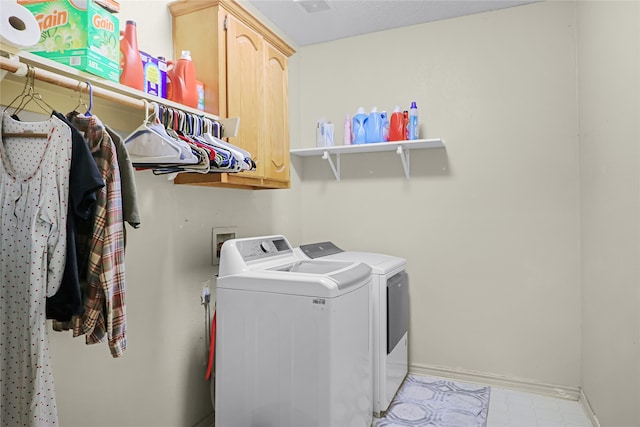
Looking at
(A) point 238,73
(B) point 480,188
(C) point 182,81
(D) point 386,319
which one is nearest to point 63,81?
(C) point 182,81

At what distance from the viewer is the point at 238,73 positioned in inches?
79.7

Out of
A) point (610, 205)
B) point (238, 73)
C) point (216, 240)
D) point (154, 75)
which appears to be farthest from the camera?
point (216, 240)

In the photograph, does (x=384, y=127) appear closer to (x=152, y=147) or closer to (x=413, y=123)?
(x=413, y=123)

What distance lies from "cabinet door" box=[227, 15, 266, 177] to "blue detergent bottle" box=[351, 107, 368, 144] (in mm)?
894

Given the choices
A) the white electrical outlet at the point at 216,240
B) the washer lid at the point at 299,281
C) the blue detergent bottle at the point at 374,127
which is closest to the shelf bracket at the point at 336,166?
the blue detergent bottle at the point at 374,127

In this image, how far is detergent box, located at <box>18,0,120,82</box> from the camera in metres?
1.25

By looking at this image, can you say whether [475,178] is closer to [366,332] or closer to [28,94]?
[366,332]

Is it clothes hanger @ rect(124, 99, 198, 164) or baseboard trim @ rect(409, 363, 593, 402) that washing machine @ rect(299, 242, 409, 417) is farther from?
clothes hanger @ rect(124, 99, 198, 164)

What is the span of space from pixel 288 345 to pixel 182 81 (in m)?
1.25

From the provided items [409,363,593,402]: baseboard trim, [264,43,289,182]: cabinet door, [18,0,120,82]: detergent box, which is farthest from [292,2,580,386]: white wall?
[18,0,120,82]: detergent box

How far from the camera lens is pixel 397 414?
7.89 feet

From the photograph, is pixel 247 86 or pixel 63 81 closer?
pixel 63 81

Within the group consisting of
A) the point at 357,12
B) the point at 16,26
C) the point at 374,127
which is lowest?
the point at 16,26

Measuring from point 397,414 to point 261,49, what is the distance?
2.25m
